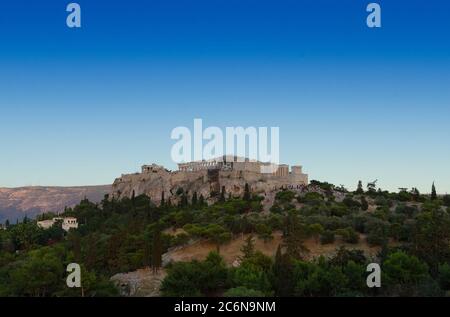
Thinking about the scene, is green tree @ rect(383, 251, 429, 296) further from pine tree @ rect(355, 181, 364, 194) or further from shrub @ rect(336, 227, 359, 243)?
pine tree @ rect(355, 181, 364, 194)

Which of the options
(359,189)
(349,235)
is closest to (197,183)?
(359,189)

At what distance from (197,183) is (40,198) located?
390 ft

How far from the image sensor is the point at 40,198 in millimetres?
173250

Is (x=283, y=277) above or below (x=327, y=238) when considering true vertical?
below

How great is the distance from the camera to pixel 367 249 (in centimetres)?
3284

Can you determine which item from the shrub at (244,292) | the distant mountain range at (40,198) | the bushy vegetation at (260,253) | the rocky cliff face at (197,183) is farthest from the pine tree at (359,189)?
the distant mountain range at (40,198)

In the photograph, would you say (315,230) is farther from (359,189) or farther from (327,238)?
(359,189)

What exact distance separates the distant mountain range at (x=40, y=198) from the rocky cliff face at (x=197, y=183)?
93.9 m

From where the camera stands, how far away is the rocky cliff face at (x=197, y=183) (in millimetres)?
65344

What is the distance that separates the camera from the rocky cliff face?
65.3 metres
